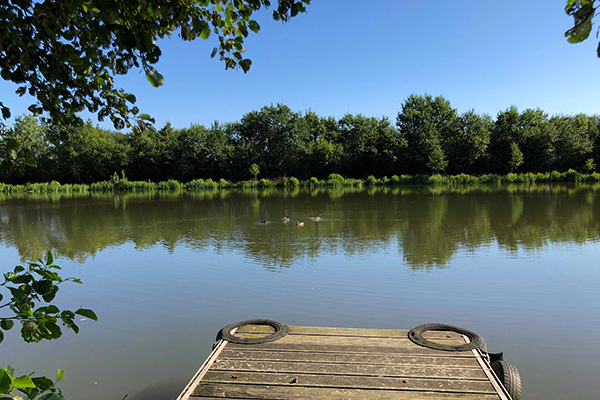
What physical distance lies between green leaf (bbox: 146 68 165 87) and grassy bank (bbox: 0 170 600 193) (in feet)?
130

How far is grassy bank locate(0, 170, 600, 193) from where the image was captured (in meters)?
38.2

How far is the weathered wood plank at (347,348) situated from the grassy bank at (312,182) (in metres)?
37.5

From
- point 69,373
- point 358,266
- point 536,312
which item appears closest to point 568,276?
point 536,312

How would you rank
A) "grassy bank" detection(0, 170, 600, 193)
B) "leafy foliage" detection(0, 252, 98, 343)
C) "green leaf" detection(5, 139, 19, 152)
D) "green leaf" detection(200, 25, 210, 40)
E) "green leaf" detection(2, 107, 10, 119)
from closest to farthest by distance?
1. "leafy foliage" detection(0, 252, 98, 343)
2. "green leaf" detection(5, 139, 19, 152)
3. "green leaf" detection(2, 107, 10, 119)
4. "green leaf" detection(200, 25, 210, 40)
5. "grassy bank" detection(0, 170, 600, 193)

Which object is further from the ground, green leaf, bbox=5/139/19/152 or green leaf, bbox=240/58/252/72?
green leaf, bbox=240/58/252/72

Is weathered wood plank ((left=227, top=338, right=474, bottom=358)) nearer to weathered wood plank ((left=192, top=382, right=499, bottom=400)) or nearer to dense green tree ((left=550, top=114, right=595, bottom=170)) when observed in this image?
weathered wood plank ((left=192, top=382, right=499, bottom=400))

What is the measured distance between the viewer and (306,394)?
2.75 metres

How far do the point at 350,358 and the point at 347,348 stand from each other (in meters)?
0.21

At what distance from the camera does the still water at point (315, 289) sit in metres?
4.13

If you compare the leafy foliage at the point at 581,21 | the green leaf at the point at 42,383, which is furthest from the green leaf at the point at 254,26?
the green leaf at the point at 42,383

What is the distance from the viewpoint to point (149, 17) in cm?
194

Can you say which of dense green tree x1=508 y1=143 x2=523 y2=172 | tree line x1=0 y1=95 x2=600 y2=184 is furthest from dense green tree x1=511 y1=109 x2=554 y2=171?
dense green tree x1=508 y1=143 x2=523 y2=172

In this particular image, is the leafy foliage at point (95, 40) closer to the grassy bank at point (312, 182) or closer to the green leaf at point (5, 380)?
the green leaf at point (5, 380)

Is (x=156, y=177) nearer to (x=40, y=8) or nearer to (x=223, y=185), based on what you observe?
(x=223, y=185)
